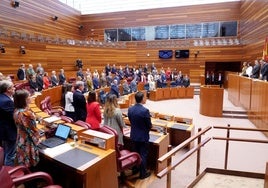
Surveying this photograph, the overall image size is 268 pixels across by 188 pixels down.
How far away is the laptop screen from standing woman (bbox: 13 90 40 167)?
48 cm

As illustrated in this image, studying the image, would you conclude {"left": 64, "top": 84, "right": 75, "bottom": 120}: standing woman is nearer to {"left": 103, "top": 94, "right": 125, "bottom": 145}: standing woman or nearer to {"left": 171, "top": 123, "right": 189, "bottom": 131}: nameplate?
{"left": 103, "top": 94, "right": 125, "bottom": 145}: standing woman

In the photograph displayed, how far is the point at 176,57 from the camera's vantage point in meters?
16.4

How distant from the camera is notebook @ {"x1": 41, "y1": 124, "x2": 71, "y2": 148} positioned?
2.71 m

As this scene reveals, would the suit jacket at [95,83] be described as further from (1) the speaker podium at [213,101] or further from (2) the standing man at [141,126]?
(2) the standing man at [141,126]

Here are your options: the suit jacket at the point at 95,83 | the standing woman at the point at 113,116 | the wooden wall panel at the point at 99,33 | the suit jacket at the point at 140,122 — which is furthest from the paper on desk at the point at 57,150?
the suit jacket at the point at 95,83

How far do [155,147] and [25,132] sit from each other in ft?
6.32

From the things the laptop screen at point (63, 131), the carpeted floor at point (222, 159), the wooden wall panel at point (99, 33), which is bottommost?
the carpeted floor at point (222, 159)

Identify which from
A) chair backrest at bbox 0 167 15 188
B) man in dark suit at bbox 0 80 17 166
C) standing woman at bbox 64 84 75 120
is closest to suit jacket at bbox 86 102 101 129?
man in dark suit at bbox 0 80 17 166

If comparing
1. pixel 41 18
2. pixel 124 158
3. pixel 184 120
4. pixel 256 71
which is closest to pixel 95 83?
pixel 41 18

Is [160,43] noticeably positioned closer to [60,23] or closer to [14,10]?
[60,23]

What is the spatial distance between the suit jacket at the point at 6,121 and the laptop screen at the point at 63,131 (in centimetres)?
51

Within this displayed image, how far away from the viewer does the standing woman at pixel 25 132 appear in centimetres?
230

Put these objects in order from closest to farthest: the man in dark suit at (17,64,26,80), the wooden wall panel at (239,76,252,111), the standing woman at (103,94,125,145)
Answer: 1. the standing woman at (103,94,125,145)
2. the wooden wall panel at (239,76,252,111)
3. the man in dark suit at (17,64,26,80)

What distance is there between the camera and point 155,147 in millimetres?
3576
